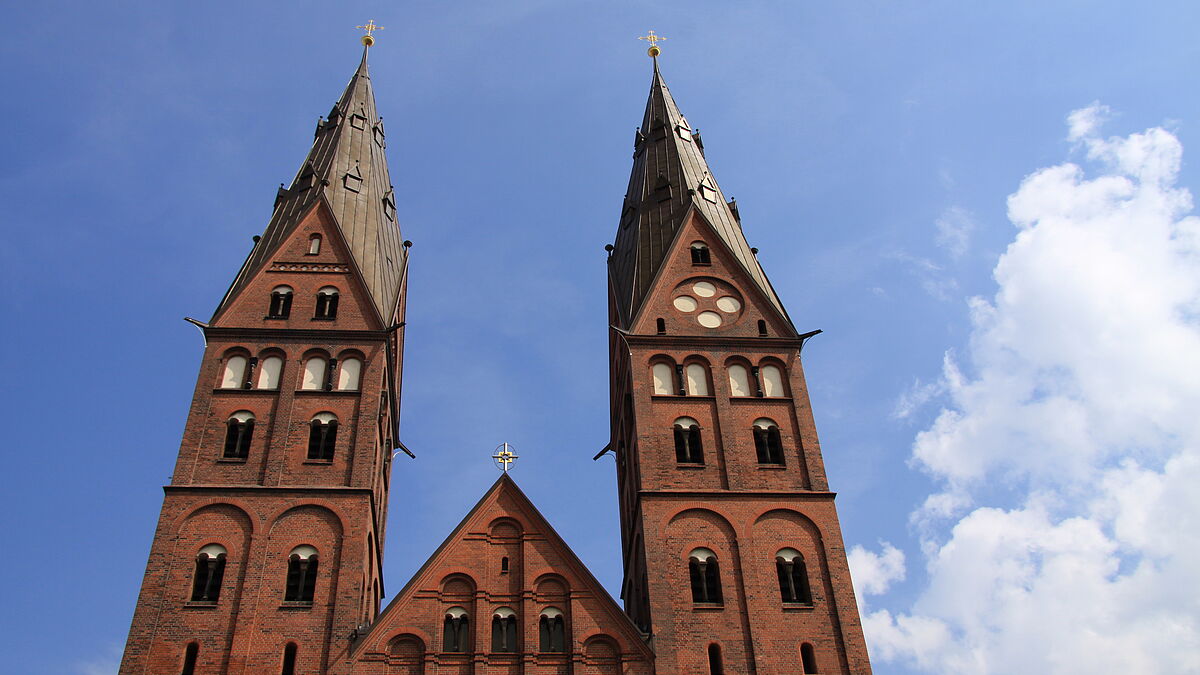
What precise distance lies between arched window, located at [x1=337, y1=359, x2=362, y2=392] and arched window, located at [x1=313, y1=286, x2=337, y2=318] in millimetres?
1847

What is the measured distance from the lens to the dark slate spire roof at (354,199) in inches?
1364

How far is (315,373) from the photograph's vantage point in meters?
31.1

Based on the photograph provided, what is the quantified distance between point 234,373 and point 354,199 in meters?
8.94

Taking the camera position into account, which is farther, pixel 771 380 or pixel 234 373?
pixel 771 380

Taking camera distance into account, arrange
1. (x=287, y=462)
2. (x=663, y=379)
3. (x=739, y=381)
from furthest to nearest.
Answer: (x=739, y=381) < (x=663, y=379) < (x=287, y=462)

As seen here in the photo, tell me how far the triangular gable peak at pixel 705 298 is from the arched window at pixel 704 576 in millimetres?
7449

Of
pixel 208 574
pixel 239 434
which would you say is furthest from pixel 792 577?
pixel 239 434

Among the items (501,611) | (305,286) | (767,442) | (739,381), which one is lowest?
(501,611)

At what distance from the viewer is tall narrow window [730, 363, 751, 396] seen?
31344 mm

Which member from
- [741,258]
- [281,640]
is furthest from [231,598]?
[741,258]

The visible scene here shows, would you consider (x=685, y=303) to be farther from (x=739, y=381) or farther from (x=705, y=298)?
(x=739, y=381)

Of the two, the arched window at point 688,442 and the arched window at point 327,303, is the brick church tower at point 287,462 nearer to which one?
the arched window at point 327,303

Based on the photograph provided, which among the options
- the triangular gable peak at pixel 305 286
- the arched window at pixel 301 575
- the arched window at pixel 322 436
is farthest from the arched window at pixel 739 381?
the arched window at pixel 301 575

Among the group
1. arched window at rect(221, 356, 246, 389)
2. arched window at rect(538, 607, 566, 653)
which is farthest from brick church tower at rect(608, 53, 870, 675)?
arched window at rect(221, 356, 246, 389)
